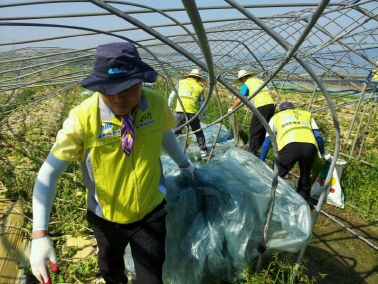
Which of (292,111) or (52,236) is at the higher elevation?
(292,111)

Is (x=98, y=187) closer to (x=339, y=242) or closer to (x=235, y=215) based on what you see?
(x=235, y=215)

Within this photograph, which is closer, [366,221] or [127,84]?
[127,84]

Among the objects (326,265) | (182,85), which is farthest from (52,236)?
(182,85)

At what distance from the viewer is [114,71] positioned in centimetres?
118

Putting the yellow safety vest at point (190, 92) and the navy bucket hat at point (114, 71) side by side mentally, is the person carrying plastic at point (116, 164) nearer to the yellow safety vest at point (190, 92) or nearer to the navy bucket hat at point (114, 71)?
the navy bucket hat at point (114, 71)

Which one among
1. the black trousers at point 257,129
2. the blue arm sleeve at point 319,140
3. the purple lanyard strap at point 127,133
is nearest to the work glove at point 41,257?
the purple lanyard strap at point 127,133

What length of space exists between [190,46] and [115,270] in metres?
8.26

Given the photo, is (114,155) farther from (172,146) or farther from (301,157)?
(301,157)

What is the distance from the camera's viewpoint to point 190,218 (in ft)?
6.36

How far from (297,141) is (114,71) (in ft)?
7.40

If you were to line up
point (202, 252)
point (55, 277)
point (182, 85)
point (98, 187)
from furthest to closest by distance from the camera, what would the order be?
point (182, 85), point (55, 277), point (202, 252), point (98, 187)

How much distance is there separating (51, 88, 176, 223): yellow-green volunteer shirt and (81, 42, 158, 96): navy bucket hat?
0.17 meters

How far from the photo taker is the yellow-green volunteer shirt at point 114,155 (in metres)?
1.26

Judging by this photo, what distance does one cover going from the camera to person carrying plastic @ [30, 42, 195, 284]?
1.20 metres
